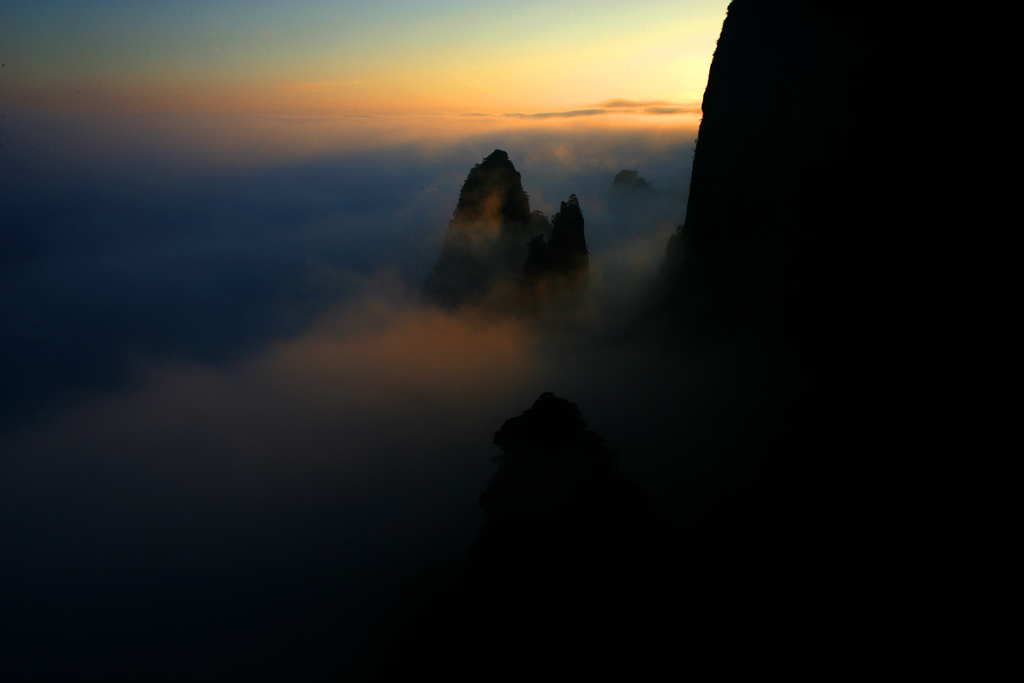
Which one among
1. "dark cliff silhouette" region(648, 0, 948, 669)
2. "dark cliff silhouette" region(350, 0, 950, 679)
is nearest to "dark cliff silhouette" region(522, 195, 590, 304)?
"dark cliff silhouette" region(648, 0, 948, 669)

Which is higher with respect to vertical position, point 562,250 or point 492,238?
point 562,250

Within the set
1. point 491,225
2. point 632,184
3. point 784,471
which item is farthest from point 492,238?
point 632,184

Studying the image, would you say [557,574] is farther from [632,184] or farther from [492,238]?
[632,184]

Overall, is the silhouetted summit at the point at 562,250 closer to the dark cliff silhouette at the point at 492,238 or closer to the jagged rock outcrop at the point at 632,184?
the dark cliff silhouette at the point at 492,238

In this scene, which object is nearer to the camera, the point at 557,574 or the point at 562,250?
the point at 557,574

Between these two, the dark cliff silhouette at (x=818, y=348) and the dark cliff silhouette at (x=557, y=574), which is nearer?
the dark cliff silhouette at (x=818, y=348)

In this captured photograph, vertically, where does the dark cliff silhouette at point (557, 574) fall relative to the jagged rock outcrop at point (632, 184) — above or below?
below

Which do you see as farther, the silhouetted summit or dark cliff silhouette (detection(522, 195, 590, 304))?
dark cliff silhouette (detection(522, 195, 590, 304))

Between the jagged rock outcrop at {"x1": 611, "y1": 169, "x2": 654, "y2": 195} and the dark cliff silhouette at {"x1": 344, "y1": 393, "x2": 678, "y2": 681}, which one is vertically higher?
the jagged rock outcrop at {"x1": 611, "y1": 169, "x2": 654, "y2": 195}

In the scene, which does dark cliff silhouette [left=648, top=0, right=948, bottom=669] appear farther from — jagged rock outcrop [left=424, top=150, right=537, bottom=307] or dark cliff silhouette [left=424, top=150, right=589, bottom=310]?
jagged rock outcrop [left=424, top=150, right=537, bottom=307]

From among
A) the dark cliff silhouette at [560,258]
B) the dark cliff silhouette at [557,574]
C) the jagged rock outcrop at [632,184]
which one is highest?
the jagged rock outcrop at [632,184]

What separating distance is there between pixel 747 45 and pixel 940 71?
13109mm

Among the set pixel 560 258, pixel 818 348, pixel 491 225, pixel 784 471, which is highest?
pixel 818 348

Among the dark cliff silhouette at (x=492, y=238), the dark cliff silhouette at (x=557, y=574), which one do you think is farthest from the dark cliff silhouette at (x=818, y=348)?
the dark cliff silhouette at (x=492, y=238)
